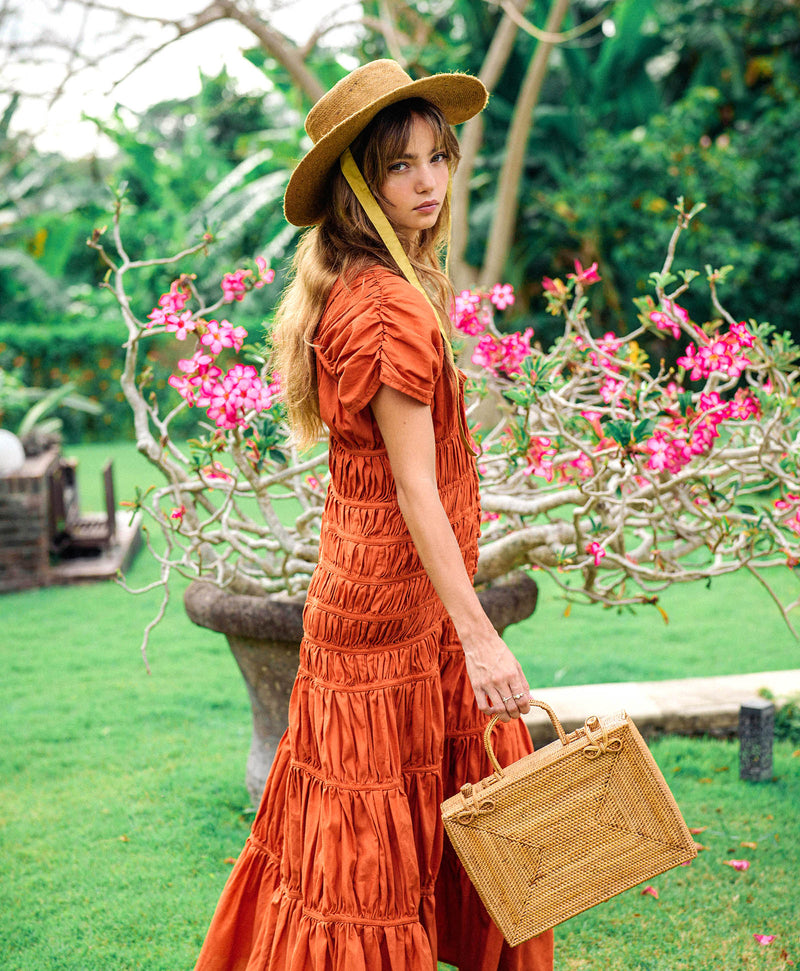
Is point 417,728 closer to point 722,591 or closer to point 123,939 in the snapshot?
point 123,939

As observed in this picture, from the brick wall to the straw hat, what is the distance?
17.0ft

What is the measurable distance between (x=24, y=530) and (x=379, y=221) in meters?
5.47

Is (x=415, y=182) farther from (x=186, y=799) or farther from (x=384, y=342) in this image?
(x=186, y=799)

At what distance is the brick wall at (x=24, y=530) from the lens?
6496 mm

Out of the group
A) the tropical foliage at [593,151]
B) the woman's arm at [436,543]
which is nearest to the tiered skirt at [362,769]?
the woman's arm at [436,543]

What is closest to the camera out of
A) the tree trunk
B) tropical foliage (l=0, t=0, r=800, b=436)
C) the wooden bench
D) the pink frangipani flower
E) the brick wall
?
the pink frangipani flower

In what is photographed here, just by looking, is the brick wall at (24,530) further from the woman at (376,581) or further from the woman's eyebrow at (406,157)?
the woman's eyebrow at (406,157)

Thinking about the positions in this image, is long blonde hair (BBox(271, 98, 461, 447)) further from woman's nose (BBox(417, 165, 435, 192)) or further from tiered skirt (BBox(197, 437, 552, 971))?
tiered skirt (BBox(197, 437, 552, 971))

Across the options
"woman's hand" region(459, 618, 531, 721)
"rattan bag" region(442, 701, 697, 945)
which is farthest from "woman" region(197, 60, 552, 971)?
"rattan bag" region(442, 701, 697, 945)

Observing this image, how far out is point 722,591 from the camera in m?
6.27

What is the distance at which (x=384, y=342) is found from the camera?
5.36 ft

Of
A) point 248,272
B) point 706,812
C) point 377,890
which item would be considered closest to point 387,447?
point 377,890

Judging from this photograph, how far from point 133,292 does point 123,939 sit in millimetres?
13782

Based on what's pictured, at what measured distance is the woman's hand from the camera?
5.49ft
